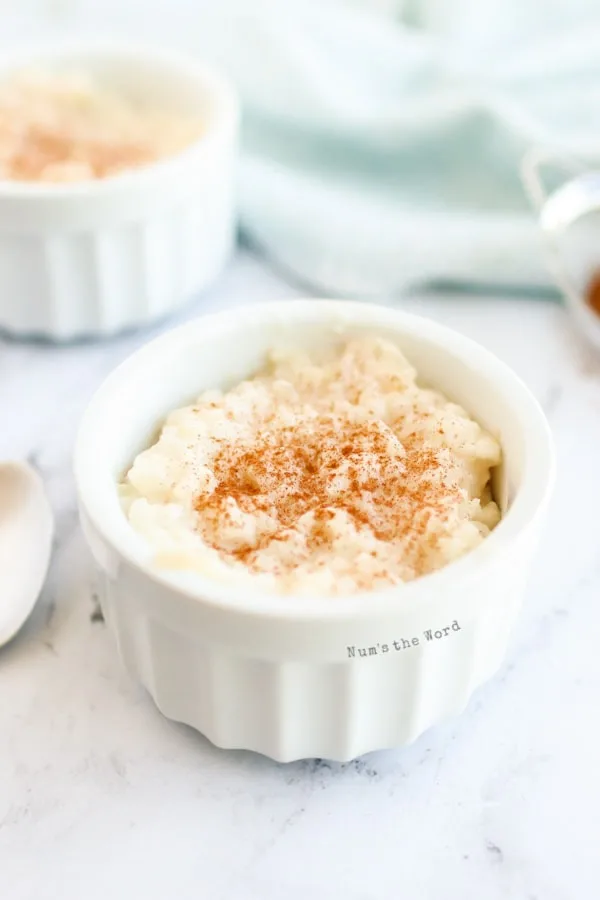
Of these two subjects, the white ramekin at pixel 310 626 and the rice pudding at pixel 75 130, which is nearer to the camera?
the white ramekin at pixel 310 626

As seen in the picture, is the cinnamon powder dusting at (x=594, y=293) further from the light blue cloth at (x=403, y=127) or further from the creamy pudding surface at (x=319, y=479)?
the creamy pudding surface at (x=319, y=479)

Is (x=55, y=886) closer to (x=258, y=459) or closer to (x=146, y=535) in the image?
(x=146, y=535)

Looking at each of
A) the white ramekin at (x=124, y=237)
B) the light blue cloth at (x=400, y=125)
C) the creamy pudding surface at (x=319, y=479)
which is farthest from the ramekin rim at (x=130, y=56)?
the creamy pudding surface at (x=319, y=479)

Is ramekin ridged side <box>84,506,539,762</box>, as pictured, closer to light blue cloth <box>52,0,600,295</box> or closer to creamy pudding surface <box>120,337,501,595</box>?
creamy pudding surface <box>120,337,501,595</box>

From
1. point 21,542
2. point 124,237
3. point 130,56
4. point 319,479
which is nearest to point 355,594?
point 319,479

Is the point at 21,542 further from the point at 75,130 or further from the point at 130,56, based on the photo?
Result: the point at 130,56
